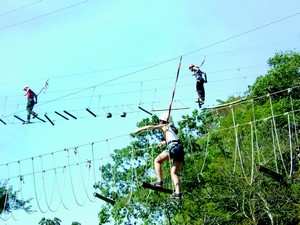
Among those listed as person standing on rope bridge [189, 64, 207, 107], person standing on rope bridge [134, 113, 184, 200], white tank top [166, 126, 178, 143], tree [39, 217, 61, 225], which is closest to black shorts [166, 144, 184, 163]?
person standing on rope bridge [134, 113, 184, 200]

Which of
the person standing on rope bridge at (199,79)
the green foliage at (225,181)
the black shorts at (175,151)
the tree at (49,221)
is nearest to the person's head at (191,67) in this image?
the person standing on rope bridge at (199,79)

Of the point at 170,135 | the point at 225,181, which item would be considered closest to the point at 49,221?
the point at 225,181

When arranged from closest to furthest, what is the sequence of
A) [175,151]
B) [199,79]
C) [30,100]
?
[175,151] < [199,79] < [30,100]

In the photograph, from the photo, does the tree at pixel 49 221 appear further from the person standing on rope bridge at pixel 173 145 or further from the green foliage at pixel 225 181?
the person standing on rope bridge at pixel 173 145

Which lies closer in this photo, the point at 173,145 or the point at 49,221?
the point at 173,145

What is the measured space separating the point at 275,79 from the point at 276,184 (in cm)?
868

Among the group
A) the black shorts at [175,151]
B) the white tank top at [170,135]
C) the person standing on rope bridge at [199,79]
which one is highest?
the person standing on rope bridge at [199,79]

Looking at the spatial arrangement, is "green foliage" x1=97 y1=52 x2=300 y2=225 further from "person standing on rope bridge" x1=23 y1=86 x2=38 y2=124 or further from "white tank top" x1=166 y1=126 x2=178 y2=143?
"white tank top" x1=166 y1=126 x2=178 y2=143

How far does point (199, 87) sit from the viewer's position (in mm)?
12812

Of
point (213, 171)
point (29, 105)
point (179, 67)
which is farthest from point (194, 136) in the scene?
point (179, 67)

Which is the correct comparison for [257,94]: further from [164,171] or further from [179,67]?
[179,67]

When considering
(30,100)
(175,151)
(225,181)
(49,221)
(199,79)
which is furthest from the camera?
(49,221)

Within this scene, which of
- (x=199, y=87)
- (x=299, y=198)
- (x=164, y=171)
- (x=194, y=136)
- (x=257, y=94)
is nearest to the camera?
(x=199, y=87)

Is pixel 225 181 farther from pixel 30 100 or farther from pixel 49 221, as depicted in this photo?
pixel 49 221
